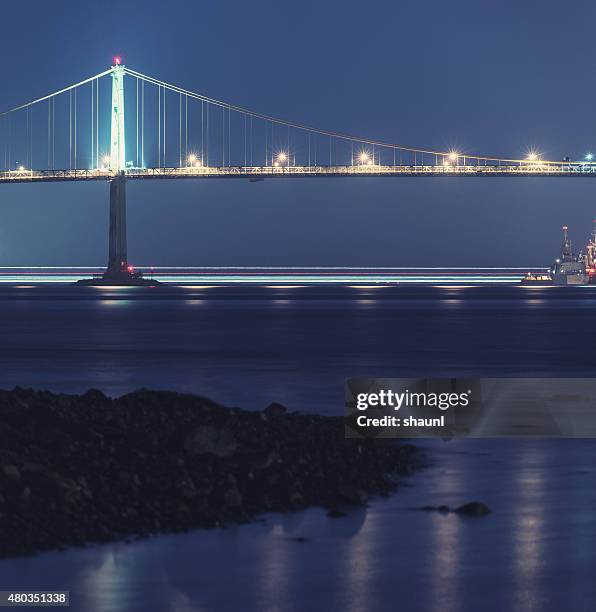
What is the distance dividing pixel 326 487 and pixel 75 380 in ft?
51.3

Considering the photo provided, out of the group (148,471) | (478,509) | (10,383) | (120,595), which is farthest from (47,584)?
(10,383)

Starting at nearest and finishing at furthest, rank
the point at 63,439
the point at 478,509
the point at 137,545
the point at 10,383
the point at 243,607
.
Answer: the point at 243,607, the point at 137,545, the point at 478,509, the point at 63,439, the point at 10,383

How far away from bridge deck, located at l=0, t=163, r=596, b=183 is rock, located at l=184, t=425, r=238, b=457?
3614 inches

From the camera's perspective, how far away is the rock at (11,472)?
1107cm

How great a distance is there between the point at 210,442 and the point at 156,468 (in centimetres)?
87

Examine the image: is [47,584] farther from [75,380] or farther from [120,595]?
[75,380]

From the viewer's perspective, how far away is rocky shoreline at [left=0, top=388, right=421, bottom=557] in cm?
1075

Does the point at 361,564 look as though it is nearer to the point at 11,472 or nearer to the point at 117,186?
the point at 11,472

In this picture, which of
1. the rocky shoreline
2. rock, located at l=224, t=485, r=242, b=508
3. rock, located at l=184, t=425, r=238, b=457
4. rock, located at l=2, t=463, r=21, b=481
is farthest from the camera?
rock, located at l=184, t=425, r=238, b=457

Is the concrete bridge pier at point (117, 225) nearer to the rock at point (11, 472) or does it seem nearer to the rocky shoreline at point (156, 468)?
the rocky shoreline at point (156, 468)

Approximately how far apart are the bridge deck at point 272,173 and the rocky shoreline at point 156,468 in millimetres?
90291

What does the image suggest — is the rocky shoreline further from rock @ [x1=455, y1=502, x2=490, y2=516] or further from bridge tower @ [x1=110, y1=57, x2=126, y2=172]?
bridge tower @ [x1=110, y1=57, x2=126, y2=172]

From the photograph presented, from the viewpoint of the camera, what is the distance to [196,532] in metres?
10.8

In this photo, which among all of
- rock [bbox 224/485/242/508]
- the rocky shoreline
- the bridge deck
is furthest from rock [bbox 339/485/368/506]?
the bridge deck
